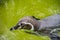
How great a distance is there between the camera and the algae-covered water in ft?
4.22

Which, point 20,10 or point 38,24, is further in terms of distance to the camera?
point 20,10

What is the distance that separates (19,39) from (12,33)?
88 millimetres

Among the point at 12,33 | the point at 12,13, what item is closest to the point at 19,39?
the point at 12,33

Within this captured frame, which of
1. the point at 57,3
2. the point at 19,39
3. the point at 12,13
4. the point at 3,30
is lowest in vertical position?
the point at 19,39

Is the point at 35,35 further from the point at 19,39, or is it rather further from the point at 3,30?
the point at 3,30

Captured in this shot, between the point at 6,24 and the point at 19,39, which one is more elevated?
the point at 6,24

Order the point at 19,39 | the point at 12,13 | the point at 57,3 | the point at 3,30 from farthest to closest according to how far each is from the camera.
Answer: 1. the point at 57,3
2. the point at 12,13
3. the point at 3,30
4. the point at 19,39

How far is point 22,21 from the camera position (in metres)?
1.27

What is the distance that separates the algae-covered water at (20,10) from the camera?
50.6 inches

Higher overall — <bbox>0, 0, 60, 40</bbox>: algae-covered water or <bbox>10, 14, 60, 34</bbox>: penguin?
<bbox>0, 0, 60, 40</bbox>: algae-covered water

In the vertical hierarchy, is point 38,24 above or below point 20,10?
below

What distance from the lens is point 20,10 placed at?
144cm

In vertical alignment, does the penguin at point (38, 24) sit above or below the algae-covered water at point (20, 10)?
below

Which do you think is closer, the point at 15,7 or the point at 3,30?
the point at 3,30
